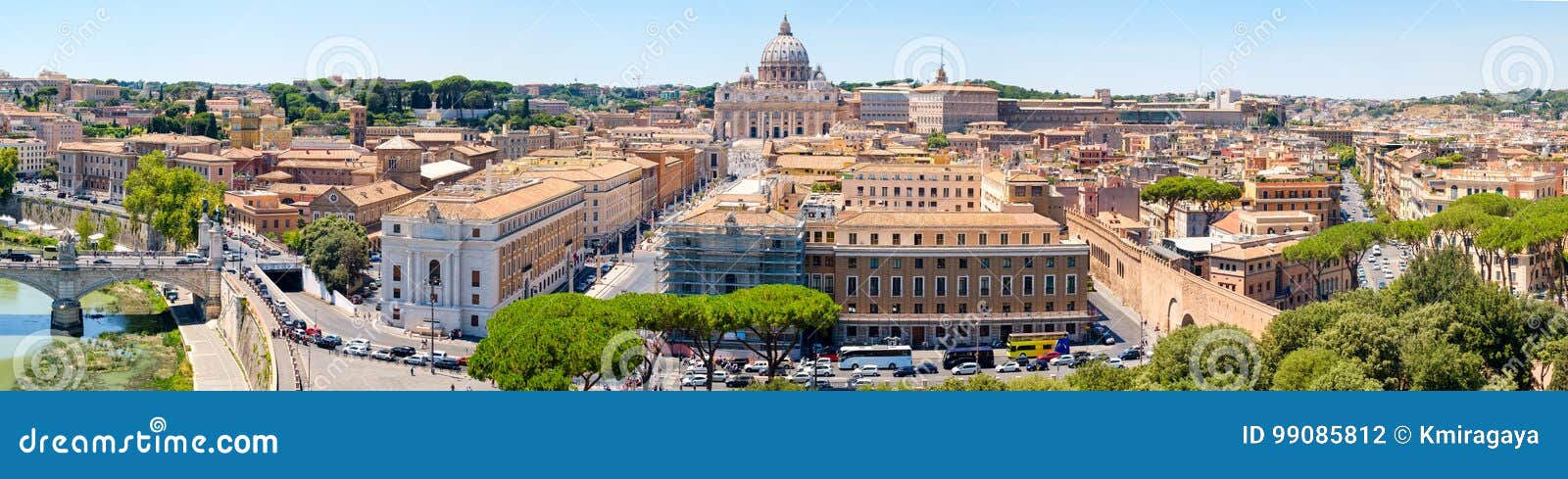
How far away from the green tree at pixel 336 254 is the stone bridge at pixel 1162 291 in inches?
264

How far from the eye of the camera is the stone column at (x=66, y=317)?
543 inches

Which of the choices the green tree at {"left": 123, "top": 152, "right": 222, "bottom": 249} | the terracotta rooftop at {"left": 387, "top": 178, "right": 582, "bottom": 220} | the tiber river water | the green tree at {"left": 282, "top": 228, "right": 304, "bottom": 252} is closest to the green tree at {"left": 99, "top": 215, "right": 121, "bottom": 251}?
the green tree at {"left": 123, "top": 152, "right": 222, "bottom": 249}

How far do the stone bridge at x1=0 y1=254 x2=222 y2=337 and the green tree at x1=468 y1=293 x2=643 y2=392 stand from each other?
6026 mm

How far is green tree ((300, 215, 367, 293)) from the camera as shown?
48.1 feet

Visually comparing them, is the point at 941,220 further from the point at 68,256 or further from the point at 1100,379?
the point at 68,256

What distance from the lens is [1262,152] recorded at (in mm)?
25000

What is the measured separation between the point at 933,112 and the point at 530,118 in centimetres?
1012

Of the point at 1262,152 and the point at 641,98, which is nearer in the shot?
the point at 1262,152

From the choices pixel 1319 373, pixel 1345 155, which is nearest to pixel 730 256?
pixel 1319 373

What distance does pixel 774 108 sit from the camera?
39969mm

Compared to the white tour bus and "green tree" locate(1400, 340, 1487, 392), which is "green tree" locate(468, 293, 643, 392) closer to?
the white tour bus

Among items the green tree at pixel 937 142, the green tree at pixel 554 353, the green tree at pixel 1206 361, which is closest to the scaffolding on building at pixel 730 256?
the green tree at pixel 554 353

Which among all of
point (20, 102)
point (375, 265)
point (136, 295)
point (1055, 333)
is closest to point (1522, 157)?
point (1055, 333)

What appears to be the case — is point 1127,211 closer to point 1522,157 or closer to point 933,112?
point 1522,157
